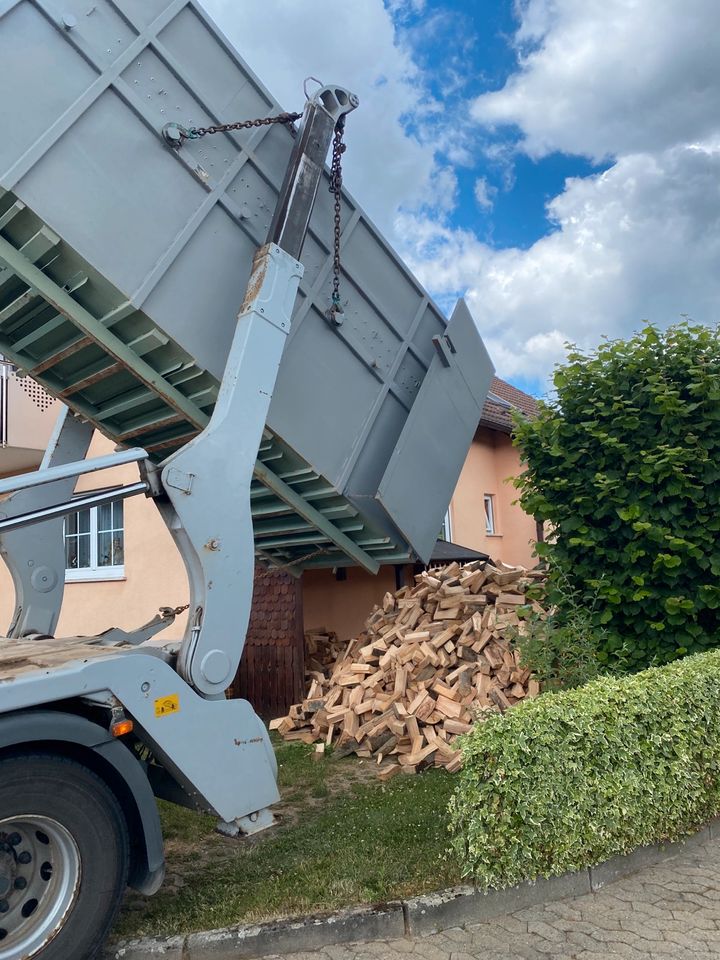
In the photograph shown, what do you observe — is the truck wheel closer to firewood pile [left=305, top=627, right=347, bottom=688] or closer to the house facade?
the house facade

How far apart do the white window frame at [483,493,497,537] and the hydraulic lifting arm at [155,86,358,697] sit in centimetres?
1201

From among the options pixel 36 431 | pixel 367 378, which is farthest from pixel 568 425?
pixel 36 431

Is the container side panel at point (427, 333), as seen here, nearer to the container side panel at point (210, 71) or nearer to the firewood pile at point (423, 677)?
the container side panel at point (210, 71)

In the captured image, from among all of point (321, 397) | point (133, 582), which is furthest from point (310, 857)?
point (133, 582)

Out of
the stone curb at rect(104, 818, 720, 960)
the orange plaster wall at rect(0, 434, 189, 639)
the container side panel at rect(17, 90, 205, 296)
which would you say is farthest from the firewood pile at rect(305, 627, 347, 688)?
the container side panel at rect(17, 90, 205, 296)

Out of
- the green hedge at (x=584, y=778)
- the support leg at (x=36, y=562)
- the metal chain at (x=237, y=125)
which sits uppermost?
the metal chain at (x=237, y=125)

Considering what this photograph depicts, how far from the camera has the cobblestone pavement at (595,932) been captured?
324 centimetres

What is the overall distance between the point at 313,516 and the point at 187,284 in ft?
6.91

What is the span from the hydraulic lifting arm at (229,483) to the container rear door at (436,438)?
1.60 m

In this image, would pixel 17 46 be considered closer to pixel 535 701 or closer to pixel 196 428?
pixel 196 428

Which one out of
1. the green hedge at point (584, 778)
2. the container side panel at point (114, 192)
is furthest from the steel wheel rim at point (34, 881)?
the container side panel at point (114, 192)

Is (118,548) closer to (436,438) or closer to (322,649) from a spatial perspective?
(322,649)

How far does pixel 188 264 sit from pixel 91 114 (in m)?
0.94

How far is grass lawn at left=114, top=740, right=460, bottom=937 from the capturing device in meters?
3.58
